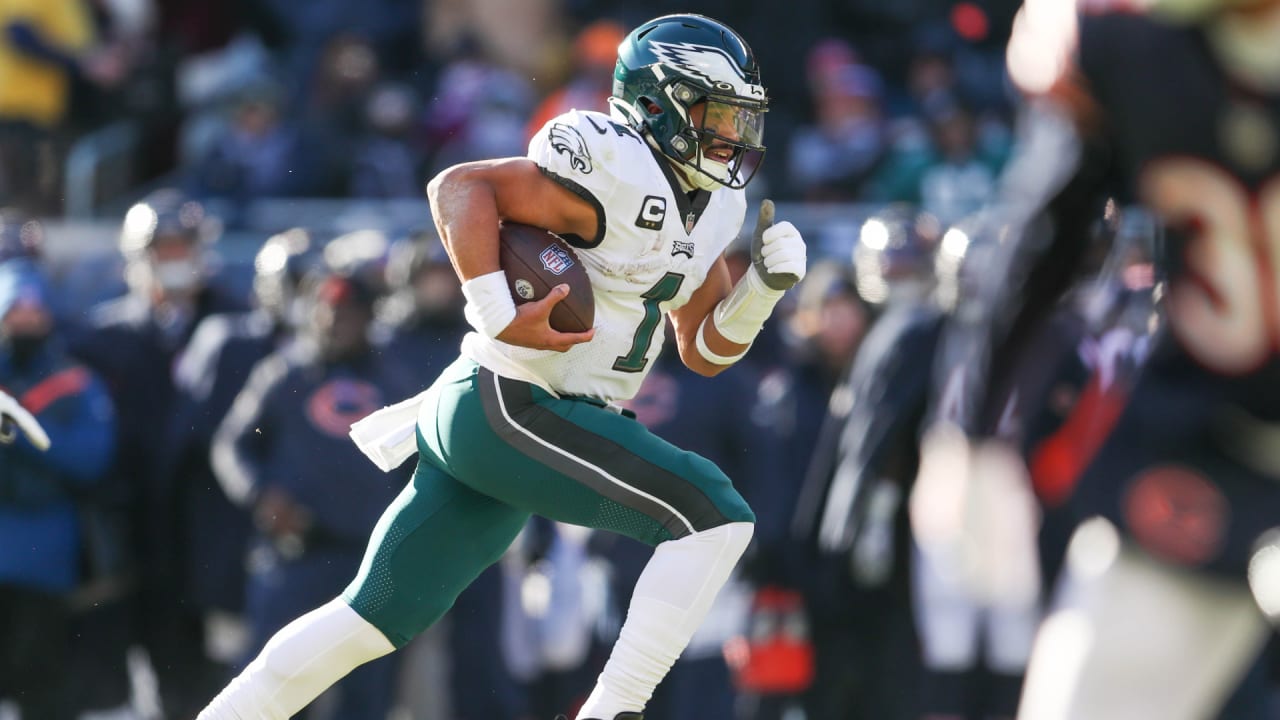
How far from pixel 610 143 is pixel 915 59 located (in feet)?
24.0

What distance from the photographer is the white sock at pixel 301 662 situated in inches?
186

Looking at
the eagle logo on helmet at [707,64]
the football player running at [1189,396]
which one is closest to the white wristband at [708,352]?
the eagle logo on helmet at [707,64]

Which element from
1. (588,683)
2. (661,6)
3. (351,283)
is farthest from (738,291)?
(661,6)

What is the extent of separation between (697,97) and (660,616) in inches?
46.2

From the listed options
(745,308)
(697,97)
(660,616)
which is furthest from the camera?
(745,308)

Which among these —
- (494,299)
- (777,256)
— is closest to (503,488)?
(494,299)

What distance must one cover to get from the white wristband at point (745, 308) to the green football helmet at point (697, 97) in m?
0.24

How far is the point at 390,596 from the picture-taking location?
4.70m

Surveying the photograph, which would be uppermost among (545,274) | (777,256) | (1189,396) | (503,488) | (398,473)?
(1189,396)

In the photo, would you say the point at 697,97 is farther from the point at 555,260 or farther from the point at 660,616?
the point at 660,616

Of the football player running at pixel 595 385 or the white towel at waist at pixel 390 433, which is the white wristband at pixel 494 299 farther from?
the white towel at waist at pixel 390 433

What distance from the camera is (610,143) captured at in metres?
4.62

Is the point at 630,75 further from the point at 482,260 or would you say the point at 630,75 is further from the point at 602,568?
the point at 602,568

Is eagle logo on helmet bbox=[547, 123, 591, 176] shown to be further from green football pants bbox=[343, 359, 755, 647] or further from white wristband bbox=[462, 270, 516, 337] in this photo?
green football pants bbox=[343, 359, 755, 647]
